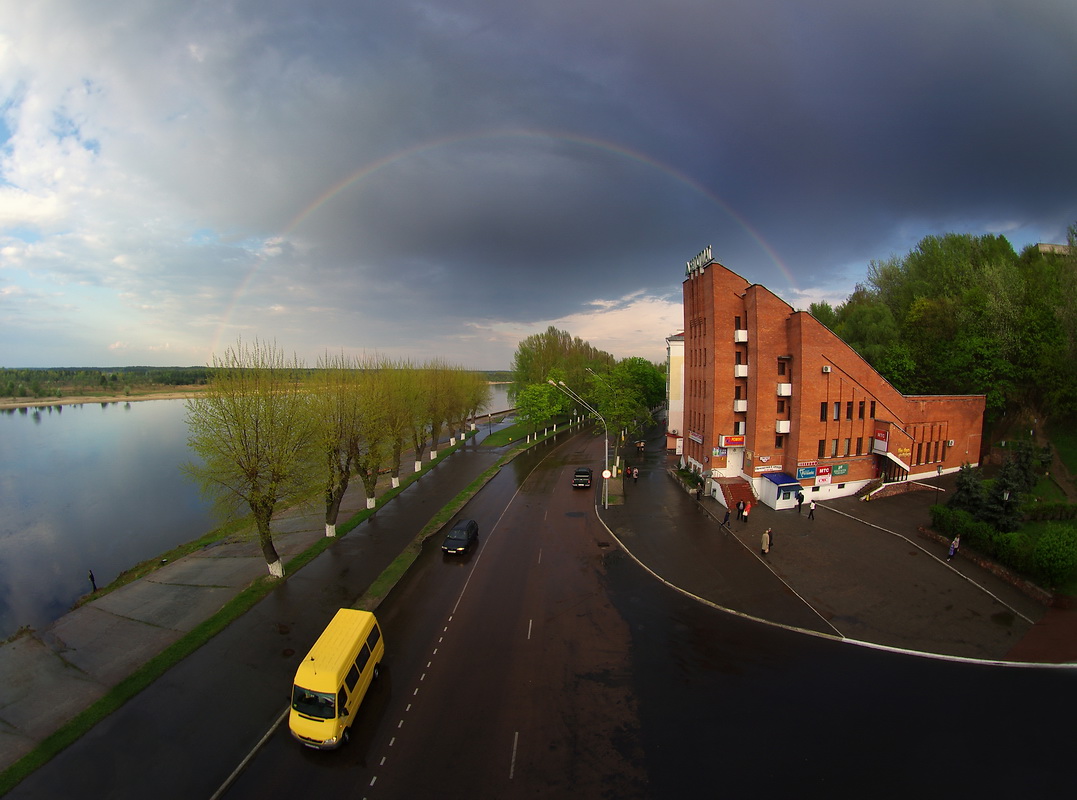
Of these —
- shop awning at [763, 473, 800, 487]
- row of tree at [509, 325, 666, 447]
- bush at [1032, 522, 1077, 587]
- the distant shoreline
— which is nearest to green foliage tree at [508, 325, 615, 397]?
row of tree at [509, 325, 666, 447]

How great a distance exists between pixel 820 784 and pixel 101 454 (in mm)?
96670

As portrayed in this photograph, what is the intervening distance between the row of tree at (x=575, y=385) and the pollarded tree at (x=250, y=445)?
32225 mm

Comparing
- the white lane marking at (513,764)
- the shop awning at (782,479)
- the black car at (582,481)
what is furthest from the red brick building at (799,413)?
the white lane marking at (513,764)

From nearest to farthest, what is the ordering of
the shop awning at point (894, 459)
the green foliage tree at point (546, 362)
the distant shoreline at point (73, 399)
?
the shop awning at point (894, 459), the green foliage tree at point (546, 362), the distant shoreline at point (73, 399)

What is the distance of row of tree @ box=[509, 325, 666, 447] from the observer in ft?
189

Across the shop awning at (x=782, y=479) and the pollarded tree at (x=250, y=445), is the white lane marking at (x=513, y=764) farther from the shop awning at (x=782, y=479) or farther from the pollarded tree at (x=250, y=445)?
the shop awning at (x=782, y=479)

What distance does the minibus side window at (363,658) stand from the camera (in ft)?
43.1

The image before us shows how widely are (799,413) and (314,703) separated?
3195 centimetres

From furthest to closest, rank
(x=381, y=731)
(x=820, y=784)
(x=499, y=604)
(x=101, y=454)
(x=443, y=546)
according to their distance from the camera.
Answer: (x=101, y=454), (x=443, y=546), (x=499, y=604), (x=381, y=731), (x=820, y=784)

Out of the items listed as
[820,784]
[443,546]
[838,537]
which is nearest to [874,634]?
[820,784]

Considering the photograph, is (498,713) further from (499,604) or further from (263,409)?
(263,409)

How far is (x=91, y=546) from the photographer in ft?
108

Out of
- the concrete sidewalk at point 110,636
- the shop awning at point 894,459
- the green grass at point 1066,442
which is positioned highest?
the green grass at point 1066,442

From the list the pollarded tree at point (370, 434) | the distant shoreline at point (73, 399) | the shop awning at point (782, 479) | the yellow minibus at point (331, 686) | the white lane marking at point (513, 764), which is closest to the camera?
the white lane marking at point (513, 764)
